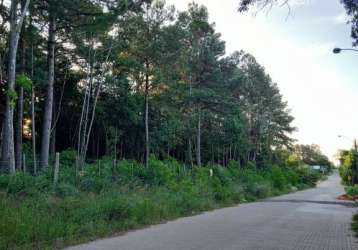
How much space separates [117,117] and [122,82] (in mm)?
3936

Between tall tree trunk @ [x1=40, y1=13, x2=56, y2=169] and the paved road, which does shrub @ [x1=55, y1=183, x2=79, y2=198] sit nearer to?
the paved road

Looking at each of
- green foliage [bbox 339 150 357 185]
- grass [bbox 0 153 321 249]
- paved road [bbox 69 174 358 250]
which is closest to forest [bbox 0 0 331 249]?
grass [bbox 0 153 321 249]

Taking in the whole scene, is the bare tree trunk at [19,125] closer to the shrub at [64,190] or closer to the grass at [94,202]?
the grass at [94,202]

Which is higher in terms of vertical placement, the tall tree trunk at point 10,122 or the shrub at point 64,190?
the tall tree trunk at point 10,122

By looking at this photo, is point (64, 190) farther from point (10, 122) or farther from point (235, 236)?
point (235, 236)

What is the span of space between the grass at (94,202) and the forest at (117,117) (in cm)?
5

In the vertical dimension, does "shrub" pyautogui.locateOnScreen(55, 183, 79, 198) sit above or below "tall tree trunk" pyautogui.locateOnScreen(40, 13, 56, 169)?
below

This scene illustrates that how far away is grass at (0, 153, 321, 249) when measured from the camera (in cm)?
889

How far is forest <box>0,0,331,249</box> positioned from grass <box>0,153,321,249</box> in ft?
0.15

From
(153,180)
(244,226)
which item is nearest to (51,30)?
(153,180)

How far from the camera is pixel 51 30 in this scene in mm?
20875

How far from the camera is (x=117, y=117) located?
131 ft

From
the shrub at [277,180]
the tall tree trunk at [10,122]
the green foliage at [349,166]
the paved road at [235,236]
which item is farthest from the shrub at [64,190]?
the green foliage at [349,166]

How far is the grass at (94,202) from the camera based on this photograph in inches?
350
